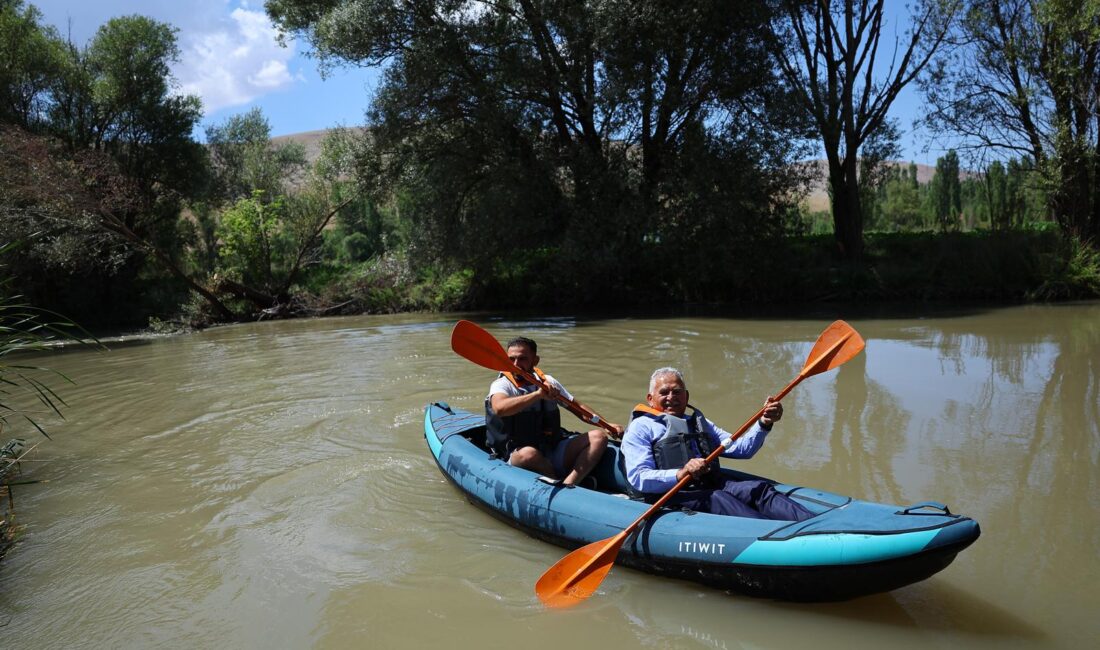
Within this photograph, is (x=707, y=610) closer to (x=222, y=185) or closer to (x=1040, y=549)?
(x=1040, y=549)

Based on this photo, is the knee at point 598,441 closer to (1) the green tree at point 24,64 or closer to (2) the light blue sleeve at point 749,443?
(2) the light blue sleeve at point 749,443

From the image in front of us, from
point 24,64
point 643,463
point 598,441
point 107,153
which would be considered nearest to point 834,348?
point 643,463

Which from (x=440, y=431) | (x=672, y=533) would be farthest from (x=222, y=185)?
(x=672, y=533)

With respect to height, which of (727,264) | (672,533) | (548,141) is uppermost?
(548,141)

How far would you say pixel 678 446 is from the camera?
3.46 meters

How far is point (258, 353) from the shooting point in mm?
10820

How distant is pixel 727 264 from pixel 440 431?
978 centimetres

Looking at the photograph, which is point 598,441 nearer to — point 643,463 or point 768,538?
point 643,463

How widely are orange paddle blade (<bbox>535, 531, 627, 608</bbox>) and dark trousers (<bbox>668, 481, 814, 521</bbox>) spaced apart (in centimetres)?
39

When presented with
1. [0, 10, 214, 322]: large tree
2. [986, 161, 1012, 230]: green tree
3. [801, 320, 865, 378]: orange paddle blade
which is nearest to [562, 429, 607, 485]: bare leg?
[801, 320, 865, 378]: orange paddle blade

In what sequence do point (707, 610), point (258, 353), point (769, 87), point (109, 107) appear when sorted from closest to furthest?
point (707, 610), point (258, 353), point (769, 87), point (109, 107)

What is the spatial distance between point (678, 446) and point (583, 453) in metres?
0.74

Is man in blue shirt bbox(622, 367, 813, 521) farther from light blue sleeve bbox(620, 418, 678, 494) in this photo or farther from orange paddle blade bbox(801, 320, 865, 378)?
orange paddle blade bbox(801, 320, 865, 378)

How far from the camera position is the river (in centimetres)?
298
